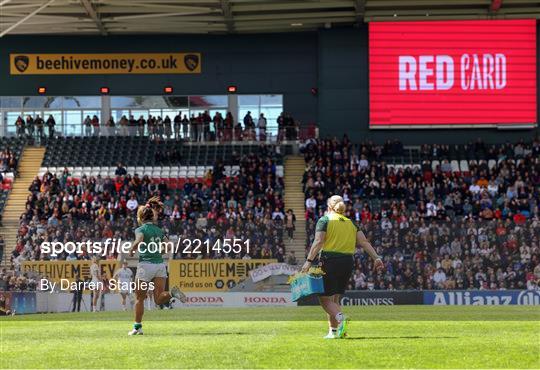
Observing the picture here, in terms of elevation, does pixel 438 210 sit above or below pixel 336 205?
below

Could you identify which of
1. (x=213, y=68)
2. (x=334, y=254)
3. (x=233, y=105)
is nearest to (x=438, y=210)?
(x=233, y=105)

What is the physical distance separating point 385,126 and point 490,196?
872cm

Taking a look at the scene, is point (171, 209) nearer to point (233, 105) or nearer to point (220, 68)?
point (233, 105)

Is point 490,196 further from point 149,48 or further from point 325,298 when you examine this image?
point 325,298

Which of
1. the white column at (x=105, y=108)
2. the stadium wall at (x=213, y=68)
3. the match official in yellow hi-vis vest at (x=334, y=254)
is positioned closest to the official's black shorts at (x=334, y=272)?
the match official in yellow hi-vis vest at (x=334, y=254)

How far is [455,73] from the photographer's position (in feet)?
169

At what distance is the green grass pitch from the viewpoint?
11977 millimetres

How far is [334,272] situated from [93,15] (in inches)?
1423

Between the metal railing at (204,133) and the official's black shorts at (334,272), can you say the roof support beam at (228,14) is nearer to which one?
the metal railing at (204,133)

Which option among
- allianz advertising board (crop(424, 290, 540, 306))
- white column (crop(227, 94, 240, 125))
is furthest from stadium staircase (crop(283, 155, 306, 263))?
allianz advertising board (crop(424, 290, 540, 306))

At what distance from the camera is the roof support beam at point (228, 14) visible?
48.0m

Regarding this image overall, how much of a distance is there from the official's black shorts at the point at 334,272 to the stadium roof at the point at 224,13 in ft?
109

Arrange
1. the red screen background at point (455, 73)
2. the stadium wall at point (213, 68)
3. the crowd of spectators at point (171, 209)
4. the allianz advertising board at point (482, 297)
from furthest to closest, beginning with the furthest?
1. the stadium wall at point (213, 68)
2. the red screen background at point (455, 73)
3. the crowd of spectators at point (171, 209)
4. the allianz advertising board at point (482, 297)

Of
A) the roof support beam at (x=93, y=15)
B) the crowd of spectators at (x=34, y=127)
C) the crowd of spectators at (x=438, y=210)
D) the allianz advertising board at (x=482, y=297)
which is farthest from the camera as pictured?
the crowd of spectators at (x=34, y=127)
